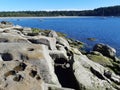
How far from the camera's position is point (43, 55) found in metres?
22.7

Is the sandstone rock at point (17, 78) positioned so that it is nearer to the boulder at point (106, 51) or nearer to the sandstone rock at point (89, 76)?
the sandstone rock at point (89, 76)

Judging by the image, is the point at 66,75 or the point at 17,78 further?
the point at 66,75

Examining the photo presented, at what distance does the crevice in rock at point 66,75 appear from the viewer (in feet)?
72.4

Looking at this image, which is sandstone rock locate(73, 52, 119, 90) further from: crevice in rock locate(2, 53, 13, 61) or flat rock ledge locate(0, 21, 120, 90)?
crevice in rock locate(2, 53, 13, 61)

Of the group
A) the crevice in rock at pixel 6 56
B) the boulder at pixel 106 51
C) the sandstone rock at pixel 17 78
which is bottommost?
the boulder at pixel 106 51

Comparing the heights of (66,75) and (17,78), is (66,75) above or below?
below

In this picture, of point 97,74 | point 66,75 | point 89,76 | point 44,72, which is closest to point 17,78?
point 44,72

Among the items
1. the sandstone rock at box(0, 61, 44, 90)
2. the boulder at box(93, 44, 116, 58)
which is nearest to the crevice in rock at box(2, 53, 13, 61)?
the sandstone rock at box(0, 61, 44, 90)

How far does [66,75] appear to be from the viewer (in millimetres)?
23750

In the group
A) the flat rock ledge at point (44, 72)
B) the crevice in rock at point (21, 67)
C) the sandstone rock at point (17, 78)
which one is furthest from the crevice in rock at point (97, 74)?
the crevice in rock at point (21, 67)

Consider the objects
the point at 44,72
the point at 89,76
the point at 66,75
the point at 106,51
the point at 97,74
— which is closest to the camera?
the point at 44,72

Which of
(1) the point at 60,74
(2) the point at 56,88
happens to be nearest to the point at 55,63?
(1) the point at 60,74

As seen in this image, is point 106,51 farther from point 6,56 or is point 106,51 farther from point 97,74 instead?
point 6,56

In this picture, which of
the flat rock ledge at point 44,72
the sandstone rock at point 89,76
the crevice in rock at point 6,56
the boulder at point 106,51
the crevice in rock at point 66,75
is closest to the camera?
the flat rock ledge at point 44,72
